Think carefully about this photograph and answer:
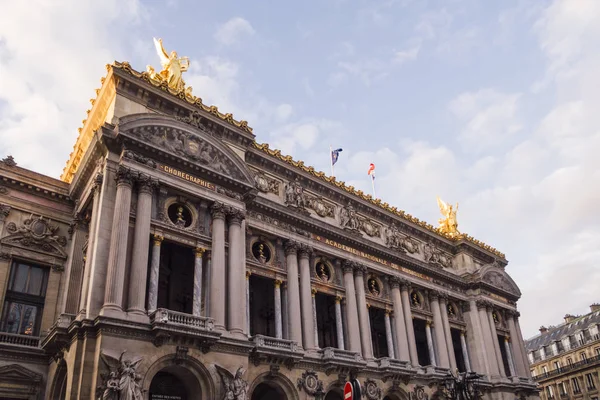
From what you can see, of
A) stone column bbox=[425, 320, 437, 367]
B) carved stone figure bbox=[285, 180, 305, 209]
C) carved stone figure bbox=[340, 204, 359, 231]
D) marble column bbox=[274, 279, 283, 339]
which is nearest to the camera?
marble column bbox=[274, 279, 283, 339]

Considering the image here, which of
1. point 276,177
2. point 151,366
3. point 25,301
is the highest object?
point 276,177

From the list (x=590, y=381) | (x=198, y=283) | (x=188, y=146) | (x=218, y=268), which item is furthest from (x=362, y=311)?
(x=590, y=381)

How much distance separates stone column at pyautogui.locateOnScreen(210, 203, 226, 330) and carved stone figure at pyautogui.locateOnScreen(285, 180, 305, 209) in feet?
22.5

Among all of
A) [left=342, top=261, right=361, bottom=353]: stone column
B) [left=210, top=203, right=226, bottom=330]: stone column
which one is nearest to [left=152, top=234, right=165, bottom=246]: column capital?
[left=210, top=203, right=226, bottom=330]: stone column

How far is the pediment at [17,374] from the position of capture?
24875 mm

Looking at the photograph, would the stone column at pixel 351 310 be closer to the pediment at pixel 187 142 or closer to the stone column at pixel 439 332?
the stone column at pixel 439 332

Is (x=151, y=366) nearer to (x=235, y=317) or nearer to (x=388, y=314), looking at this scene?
(x=235, y=317)

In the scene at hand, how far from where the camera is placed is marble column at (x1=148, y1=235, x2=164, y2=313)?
82.7ft

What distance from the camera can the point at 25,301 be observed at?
2778 centimetres

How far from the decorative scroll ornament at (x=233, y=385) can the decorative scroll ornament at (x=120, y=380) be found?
416cm

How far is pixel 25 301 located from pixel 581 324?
A: 74469 millimetres

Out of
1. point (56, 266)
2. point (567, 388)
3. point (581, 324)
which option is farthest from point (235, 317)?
point (581, 324)

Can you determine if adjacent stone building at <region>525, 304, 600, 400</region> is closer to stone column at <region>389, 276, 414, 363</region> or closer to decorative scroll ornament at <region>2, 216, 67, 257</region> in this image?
stone column at <region>389, 276, 414, 363</region>

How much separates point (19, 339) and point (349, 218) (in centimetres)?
2243
